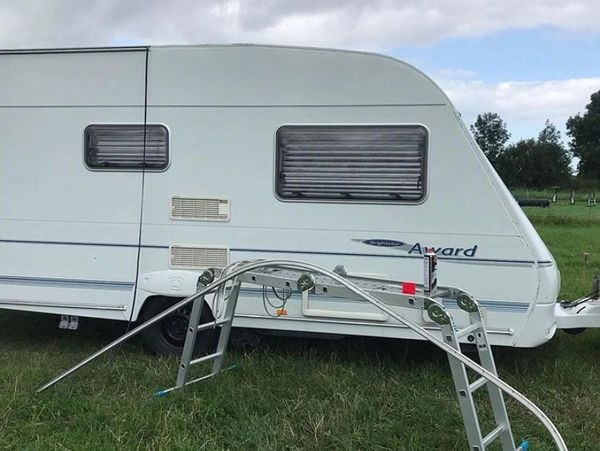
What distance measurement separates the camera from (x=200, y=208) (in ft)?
17.6

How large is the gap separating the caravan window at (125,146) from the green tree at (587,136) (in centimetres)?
7574

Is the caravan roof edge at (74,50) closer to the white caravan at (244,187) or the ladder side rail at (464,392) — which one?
the white caravan at (244,187)

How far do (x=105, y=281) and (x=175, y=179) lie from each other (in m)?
1.06

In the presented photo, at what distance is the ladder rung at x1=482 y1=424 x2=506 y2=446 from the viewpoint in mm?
3451

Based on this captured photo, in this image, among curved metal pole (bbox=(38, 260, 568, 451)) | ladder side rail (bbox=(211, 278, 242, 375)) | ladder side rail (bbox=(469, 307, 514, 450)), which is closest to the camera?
curved metal pole (bbox=(38, 260, 568, 451))

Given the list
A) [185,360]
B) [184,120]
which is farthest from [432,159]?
[185,360]

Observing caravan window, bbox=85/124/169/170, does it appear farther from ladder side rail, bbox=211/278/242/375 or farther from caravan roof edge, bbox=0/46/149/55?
ladder side rail, bbox=211/278/242/375

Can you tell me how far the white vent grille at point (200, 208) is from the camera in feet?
17.5

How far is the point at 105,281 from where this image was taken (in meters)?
5.46

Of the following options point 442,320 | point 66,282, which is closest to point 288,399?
point 442,320

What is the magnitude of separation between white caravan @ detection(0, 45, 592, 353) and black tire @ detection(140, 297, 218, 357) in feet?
0.06

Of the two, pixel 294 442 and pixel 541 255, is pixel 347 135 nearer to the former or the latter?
pixel 541 255

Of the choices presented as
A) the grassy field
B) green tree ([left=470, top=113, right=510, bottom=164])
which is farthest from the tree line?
the grassy field

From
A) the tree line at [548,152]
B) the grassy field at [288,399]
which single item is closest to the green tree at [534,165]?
the tree line at [548,152]
